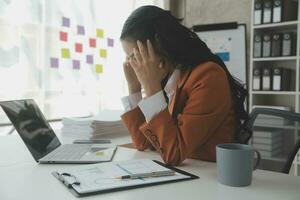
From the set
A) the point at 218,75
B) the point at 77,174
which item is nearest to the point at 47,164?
the point at 77,174

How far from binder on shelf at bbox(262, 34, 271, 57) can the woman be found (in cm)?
177

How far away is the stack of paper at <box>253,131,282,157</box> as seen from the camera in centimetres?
130

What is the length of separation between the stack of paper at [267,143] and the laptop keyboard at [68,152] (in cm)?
57

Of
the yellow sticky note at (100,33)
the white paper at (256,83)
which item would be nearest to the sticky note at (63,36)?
the yellow sticky note at (100,33)

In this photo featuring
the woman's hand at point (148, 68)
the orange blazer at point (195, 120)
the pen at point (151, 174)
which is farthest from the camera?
the woman's hand at point (148, 68)

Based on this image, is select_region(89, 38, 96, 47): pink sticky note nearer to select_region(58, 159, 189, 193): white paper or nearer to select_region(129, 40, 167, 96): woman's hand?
select_region(129, 40, 167, 96): woman's hand

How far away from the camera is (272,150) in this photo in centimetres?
130

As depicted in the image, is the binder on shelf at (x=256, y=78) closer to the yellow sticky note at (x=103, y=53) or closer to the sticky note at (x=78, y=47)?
the yellow sticky note at (x=103, y=53)

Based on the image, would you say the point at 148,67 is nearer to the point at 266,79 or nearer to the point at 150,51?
the point at 150,51

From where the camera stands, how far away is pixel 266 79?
2752mm

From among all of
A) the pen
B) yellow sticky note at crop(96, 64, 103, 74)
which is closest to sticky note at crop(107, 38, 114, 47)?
yellow sticky note at crop(96, 64, 103, 74)

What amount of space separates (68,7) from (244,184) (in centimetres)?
214

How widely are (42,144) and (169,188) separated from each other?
50 cm

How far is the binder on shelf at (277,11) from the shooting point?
2678 millimetres
